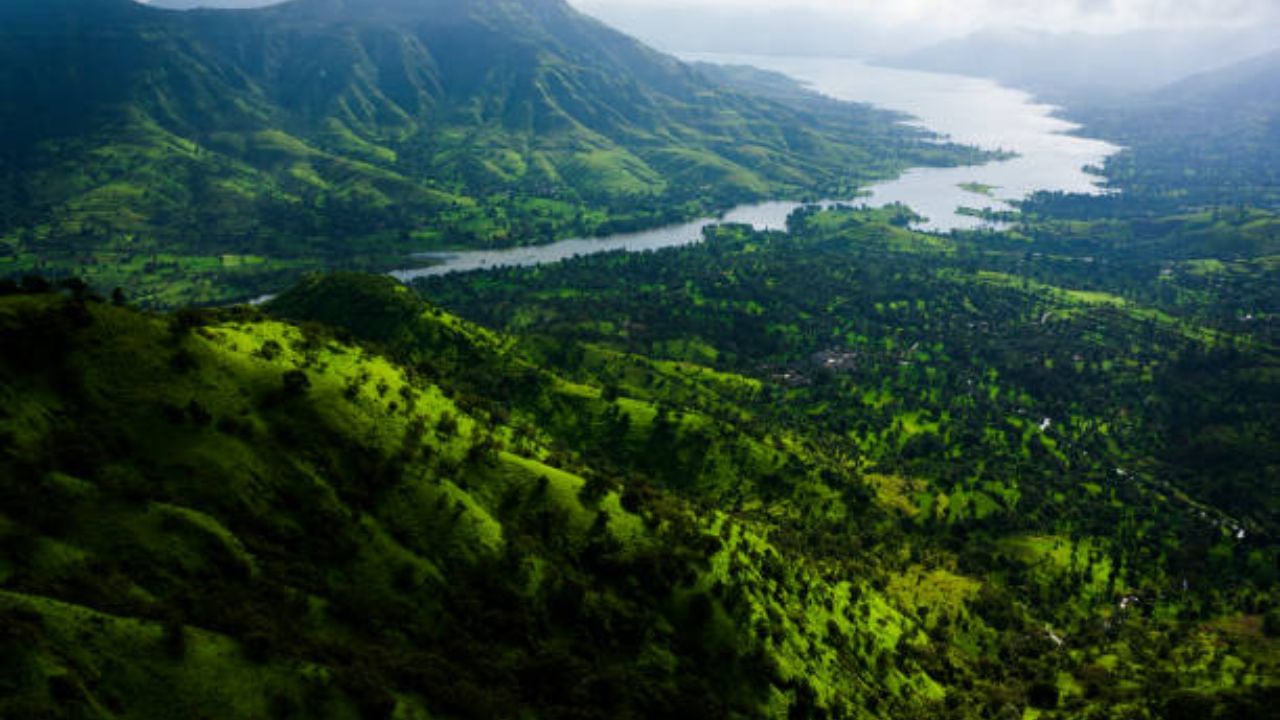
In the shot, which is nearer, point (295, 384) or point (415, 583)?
point (415, 583)

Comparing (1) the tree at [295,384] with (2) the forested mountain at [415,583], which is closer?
(2) the forested mountain at [415,583]

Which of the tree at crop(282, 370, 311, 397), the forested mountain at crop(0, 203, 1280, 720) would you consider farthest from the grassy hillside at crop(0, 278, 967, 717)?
the tree at crop(282, 370, 311, 397)

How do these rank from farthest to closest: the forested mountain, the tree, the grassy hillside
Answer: the tree, the forested mountain, the grassy hillside

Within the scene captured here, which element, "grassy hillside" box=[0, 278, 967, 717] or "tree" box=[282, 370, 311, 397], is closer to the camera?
"grassy hillside" box=[0, 278, 967, 717]

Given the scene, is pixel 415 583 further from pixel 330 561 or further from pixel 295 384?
pixel 295 384

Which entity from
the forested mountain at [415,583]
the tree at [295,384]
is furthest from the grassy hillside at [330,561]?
the tree at [295,384]

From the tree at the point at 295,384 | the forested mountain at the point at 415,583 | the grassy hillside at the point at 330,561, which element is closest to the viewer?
the grassy hillside at the point at 330,561

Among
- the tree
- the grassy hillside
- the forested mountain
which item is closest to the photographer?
the grassy hillside

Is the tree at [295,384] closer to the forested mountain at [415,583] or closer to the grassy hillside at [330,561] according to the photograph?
the forested mountain at [415,583]

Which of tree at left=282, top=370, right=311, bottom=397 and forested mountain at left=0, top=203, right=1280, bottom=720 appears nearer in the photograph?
forested mountain at left=0, top=203, right=1280, bottom=720

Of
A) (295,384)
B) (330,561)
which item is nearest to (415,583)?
(330,561)

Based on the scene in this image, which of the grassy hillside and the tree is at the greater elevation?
the tree

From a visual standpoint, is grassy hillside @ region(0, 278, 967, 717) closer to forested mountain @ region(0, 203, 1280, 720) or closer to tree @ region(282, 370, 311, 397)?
forested mountain @ region(0, 203, 1280, 720)

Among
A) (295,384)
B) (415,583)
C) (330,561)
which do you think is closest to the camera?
(330,561)
